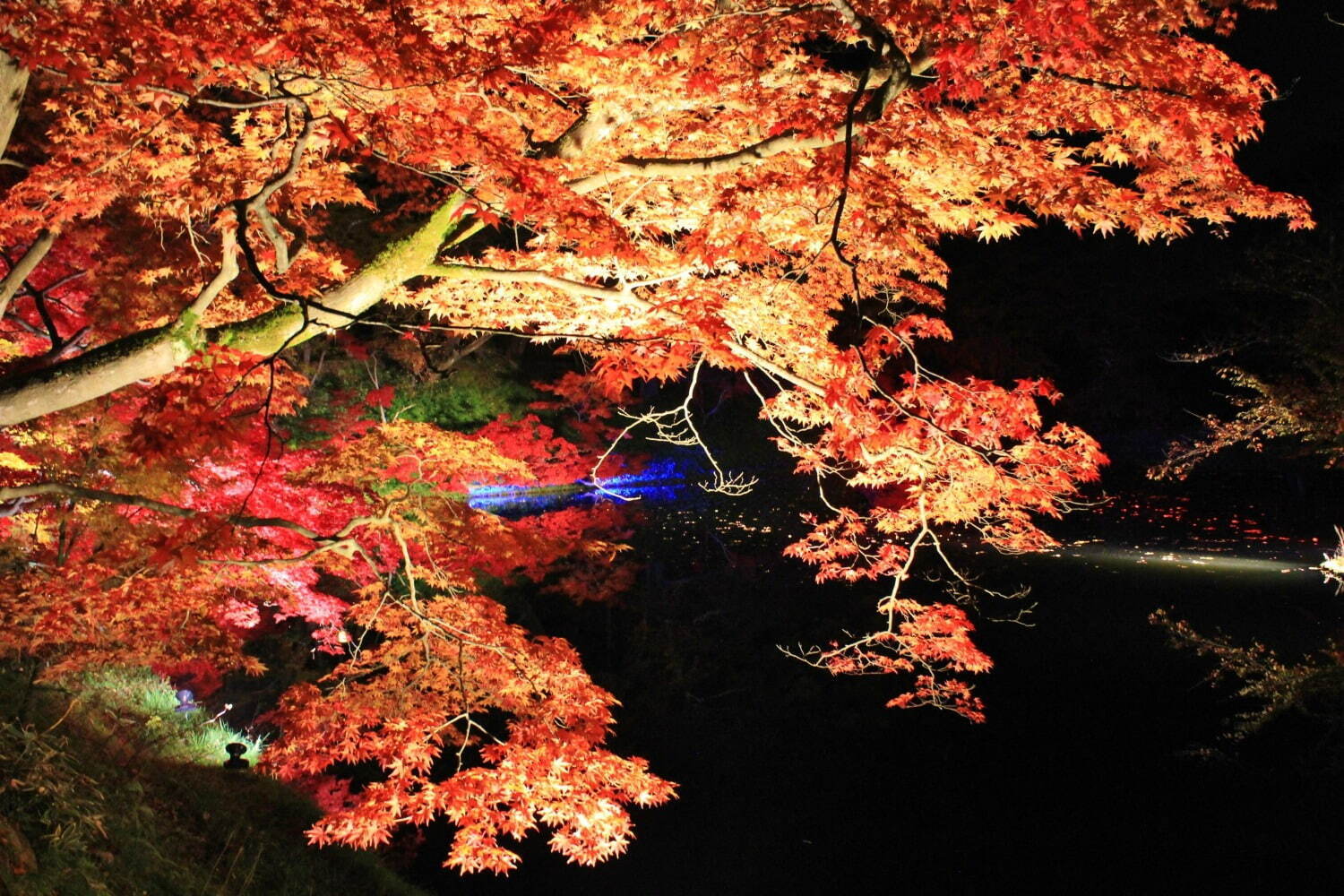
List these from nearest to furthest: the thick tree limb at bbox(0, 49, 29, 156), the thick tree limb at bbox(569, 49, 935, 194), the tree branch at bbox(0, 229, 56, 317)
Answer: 1. the thick tree limb at bbox(0, 49, 29, 156)
2. the thick tree limb at bbox(569, 49, 935, 194)
3. the tree branch at bbox(0, 229, 56, 317)

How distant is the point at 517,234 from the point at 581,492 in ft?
63.1

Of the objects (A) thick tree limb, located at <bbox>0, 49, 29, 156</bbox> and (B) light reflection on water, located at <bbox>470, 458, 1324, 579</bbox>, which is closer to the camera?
(A) thick tree limb, located at <bbox>0, 49, 29, 156</bbox>

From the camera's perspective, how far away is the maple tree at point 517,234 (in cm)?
392

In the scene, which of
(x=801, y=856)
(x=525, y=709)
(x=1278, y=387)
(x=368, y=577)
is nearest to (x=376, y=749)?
(x=525, y=709)

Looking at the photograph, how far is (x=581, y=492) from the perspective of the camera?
24625 millimetres

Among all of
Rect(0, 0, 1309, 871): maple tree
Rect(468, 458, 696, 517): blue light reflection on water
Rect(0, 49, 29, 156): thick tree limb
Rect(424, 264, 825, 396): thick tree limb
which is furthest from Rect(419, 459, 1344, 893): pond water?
Rect(0, 49, 29, 156): thick tree limb

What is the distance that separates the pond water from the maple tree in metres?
3.43

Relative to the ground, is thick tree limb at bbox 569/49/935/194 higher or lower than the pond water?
higher

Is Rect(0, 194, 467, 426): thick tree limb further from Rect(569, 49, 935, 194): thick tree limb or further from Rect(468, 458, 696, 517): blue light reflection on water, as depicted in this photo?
Rect(468, 458, 696, 517): blue light reflection on water

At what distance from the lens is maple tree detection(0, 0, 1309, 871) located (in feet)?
12.9

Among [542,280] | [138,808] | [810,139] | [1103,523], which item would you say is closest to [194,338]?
[542,280]

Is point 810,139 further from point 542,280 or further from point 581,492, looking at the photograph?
point 581,492

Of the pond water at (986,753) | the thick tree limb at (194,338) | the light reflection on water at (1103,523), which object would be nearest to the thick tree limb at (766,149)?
the thick tree limb at (194,338)

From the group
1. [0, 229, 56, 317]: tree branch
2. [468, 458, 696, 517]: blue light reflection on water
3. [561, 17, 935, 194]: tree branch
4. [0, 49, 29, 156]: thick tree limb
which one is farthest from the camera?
[468, 458, 696, 517]: blue light reflection on water
